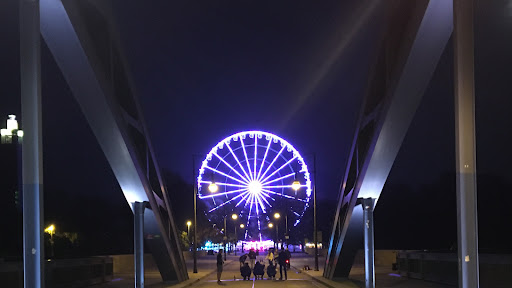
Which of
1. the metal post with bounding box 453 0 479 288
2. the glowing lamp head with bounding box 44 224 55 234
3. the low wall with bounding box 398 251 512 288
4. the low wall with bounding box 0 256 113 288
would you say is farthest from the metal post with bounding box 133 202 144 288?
the glowing lamp head with bounding box 44 224 55 234

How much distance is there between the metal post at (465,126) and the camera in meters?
9.91

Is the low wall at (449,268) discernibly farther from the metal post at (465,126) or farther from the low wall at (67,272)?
the low wall at (67,272)

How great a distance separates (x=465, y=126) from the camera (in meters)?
10.1

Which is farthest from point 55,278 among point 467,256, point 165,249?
point 467,256

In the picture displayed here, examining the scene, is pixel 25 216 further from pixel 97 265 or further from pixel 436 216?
pixel 436 216

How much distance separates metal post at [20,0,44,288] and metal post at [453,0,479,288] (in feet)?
20.6

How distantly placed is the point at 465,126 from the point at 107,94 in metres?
9.54

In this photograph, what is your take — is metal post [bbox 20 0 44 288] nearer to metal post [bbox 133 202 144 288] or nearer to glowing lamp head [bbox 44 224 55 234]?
metal post [bbox 133 202 144 288]

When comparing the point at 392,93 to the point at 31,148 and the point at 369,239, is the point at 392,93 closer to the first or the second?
the point at 369,239

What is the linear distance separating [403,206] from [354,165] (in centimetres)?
6308

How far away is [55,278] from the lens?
2533cm

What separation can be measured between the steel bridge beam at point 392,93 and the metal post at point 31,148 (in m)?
7.27

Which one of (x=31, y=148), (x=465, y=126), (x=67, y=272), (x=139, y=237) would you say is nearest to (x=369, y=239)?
(x=139, y=237)

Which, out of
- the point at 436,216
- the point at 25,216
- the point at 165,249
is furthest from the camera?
the point at 436,216
